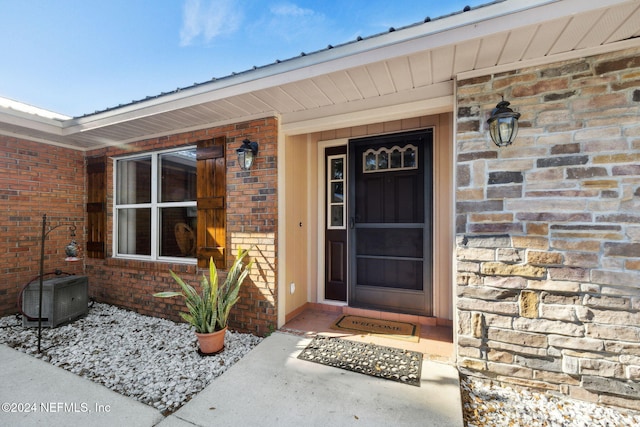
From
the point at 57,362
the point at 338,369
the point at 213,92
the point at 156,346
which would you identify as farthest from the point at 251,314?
the point at 213,92

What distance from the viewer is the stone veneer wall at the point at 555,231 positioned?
174 cm

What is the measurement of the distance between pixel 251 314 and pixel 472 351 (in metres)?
2.26

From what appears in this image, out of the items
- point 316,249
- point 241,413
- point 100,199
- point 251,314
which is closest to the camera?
point 241,413

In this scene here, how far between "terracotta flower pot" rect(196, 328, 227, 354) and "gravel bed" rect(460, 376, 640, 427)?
7.15 ft

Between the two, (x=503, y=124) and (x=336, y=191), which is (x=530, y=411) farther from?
(x=336, y=191)

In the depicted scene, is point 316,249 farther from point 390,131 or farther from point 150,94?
point 150,94

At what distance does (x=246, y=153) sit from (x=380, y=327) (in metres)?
2.54

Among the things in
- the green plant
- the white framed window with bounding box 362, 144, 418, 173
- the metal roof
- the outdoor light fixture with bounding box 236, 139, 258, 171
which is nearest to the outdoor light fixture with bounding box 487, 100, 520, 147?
the metal roof

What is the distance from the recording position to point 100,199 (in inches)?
161

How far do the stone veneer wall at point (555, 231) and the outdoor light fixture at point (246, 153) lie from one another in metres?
2.10

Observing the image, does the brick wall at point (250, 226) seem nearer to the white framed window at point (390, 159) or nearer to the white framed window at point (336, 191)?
the white framed window at point (336, 191)

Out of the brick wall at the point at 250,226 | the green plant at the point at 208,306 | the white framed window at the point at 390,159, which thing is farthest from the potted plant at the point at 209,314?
the white framed window at the point at 390,159

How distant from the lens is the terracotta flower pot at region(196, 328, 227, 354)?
2.48 metres

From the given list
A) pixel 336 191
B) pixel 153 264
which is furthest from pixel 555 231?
pixel 153 264
